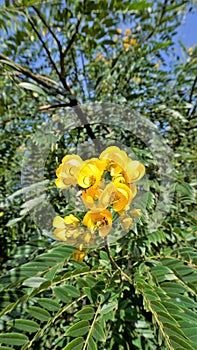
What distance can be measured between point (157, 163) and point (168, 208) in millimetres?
222

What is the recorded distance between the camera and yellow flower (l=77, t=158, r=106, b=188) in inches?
23.0

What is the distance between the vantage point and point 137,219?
681 mm

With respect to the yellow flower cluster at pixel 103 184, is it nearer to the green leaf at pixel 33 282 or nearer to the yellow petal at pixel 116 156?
the yellow petal at pixel 116 156

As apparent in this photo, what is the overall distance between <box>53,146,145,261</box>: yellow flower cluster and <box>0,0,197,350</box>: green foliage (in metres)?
0.08

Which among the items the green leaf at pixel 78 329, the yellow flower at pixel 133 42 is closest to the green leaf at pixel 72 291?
the green leaf at pixel 78 329

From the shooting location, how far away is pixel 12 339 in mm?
648

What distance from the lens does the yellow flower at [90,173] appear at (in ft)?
1.91

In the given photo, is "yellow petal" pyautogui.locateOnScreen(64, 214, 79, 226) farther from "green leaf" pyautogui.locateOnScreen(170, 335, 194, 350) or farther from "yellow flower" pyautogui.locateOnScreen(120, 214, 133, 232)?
"green leaf" pyautogui.locateOnScreen(170, 335, 194, 350)

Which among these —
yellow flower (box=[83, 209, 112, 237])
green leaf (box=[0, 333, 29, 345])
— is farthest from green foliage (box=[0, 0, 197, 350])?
yellow flower (box=[83, 209, 112, 237])

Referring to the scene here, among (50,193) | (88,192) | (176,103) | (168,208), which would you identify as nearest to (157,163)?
(168,208)

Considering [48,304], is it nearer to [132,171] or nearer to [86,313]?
[86,313]

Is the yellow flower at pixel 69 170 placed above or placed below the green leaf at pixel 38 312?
above

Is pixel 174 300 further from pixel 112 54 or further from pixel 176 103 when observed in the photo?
pixel 112 54

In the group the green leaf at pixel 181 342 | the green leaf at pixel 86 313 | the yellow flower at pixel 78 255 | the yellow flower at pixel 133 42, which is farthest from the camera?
the yellow flower at pixel 133 42
